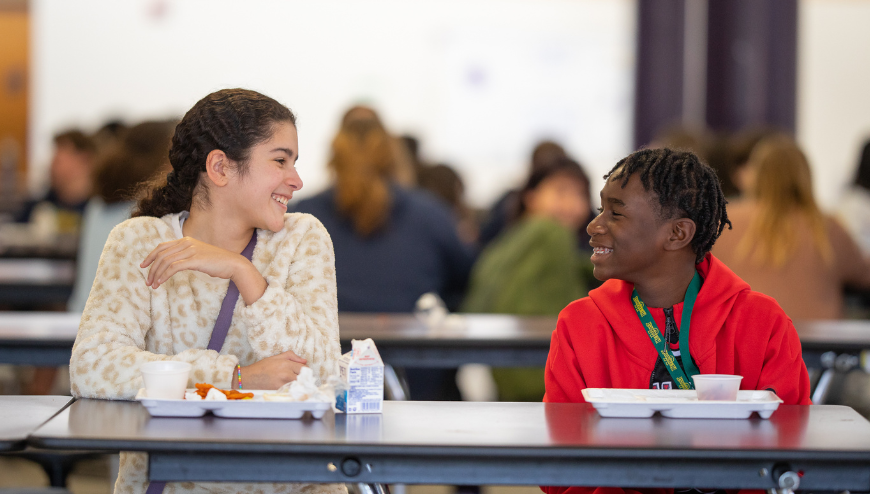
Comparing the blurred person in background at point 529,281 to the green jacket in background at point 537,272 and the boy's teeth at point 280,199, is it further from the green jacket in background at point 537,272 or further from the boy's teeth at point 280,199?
the boy's teeth at point 280,199

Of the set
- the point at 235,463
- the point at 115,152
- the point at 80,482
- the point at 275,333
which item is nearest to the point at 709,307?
the point at 275,333

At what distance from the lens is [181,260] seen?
164cm

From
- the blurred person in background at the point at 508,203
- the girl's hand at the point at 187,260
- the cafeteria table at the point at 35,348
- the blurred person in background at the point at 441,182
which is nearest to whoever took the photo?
the girl's hand at the point at 187,260

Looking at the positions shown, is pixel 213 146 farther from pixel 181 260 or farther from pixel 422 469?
pixel 422 469

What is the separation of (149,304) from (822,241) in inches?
105

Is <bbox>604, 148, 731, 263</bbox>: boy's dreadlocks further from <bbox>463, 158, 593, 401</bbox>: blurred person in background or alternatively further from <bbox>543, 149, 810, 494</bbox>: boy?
<bbox>463, 158, 593, 401</bbox>: blurred person in background

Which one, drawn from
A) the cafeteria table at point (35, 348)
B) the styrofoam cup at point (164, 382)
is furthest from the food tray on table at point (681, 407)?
the cafeteria table at point (35, 348)

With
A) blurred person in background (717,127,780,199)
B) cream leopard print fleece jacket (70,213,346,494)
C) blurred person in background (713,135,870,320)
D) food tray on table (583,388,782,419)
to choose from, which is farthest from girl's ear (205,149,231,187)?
blurred person in background (717,127,780,199)

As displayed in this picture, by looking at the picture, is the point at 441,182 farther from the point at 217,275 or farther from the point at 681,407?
the point at 681,407

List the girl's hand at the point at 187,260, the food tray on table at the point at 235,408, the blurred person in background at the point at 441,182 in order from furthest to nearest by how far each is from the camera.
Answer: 1. the blurred person in background at the point at 441,182
2. the girl's hand at the point at 187,260
3. the food tray on table at the point at 235,408

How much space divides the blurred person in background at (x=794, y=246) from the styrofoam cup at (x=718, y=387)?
2.15 meters

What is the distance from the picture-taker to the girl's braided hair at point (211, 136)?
1834mm

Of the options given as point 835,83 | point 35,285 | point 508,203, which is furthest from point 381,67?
point 35,285

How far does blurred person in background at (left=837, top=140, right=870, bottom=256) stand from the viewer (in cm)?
513
